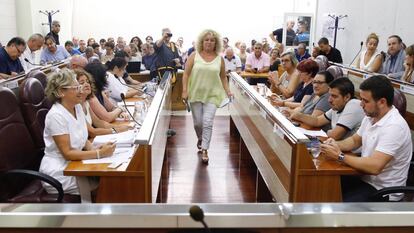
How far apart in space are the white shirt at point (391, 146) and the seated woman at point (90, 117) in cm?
172

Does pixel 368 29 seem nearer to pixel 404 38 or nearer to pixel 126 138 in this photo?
pixel 404 38

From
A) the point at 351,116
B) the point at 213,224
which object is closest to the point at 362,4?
the point at 351,116

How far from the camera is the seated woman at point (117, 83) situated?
14.6 feet

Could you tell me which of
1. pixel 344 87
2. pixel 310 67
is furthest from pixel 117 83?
pixel 344 87

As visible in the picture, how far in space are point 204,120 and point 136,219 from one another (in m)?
3.48

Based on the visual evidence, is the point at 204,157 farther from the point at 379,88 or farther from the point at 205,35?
the point at 379,88

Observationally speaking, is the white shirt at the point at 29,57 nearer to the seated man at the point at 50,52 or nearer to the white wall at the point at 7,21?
the seated man at the point at 50,52

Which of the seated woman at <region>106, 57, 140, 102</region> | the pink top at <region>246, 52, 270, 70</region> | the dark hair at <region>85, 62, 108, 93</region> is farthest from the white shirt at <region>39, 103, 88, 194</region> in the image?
the pink top at <region>246, 52, 270, 70</region>

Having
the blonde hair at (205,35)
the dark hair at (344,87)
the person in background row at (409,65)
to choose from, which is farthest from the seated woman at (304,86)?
the person in background row at (409,65)

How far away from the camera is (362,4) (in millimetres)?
8656

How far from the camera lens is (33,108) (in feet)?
9.31

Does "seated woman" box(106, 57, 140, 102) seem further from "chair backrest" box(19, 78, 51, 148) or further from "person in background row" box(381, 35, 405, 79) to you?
"person in background row" box(381, 35, 405, 79)

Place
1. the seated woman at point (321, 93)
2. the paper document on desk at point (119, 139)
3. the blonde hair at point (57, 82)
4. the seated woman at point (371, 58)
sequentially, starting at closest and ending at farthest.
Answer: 1. the blonde hair at point (57, 82)
2. the paper document on desk at point (119, 139)
3. the seated woman at point (321, 93)
4. the seated woman at point (371, 58)

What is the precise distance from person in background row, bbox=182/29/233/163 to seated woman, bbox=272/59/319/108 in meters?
0.63
